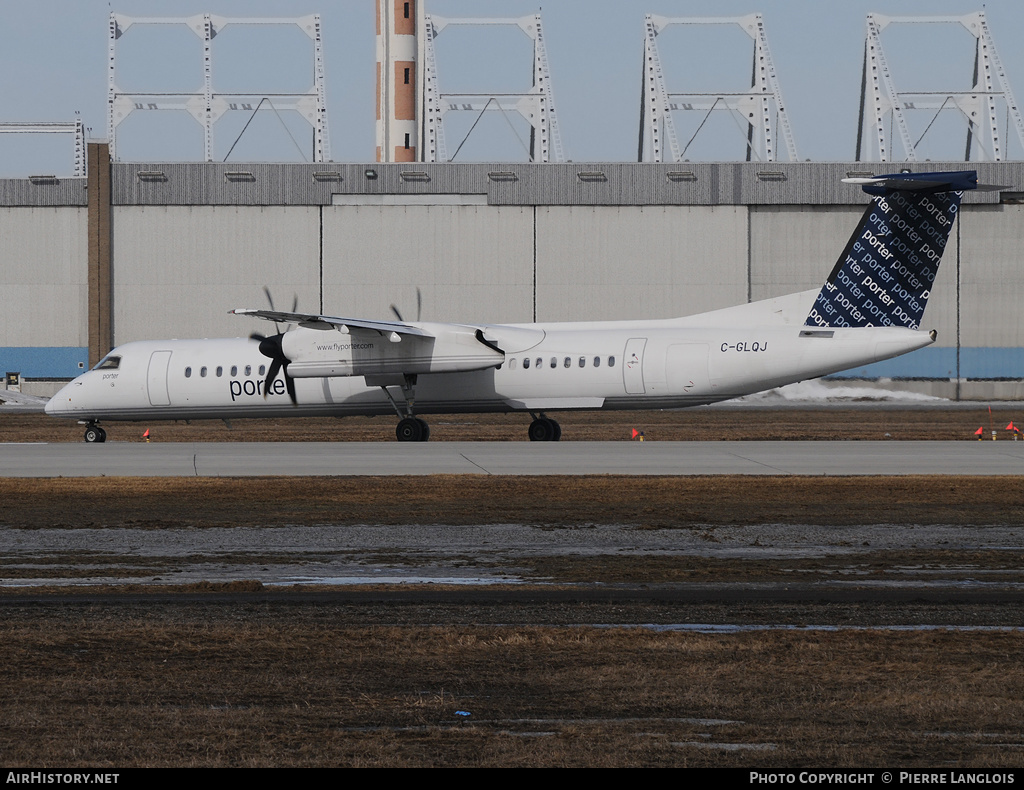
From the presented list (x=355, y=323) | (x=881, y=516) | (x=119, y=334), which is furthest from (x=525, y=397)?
(x=119, y=334)

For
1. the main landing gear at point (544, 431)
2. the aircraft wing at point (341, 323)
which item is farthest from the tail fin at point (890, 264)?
the aircraft wing at point (341, 323)

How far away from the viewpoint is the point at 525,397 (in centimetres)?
3447

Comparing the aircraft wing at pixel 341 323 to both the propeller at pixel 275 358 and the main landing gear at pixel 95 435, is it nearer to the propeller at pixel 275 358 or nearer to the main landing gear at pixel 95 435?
the propeller at pixel 275 358

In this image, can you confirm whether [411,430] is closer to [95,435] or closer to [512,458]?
[512,458]

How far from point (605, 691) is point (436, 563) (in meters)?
6.34

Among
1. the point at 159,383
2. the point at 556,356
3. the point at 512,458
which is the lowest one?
the point at 512,458

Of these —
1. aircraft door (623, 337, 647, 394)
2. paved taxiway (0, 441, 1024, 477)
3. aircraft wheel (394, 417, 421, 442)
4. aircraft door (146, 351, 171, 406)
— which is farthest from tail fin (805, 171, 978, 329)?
aircraft door (146, 351, 171, 406)

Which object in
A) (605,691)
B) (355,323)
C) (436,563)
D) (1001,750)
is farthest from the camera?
(355,323)

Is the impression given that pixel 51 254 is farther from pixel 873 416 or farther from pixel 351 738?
pixel 351 738

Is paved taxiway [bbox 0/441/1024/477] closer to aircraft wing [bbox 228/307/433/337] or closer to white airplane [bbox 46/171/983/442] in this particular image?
white airplane [bbox 46/171/983/442]

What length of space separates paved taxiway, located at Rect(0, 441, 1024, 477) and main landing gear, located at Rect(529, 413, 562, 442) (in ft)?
5.28

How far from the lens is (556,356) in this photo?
1344 inches

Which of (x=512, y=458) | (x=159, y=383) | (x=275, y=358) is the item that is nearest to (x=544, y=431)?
(x=512, y=458)

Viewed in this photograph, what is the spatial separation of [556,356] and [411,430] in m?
4.37
